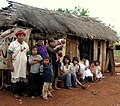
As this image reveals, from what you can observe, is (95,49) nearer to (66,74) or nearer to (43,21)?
(43,21)

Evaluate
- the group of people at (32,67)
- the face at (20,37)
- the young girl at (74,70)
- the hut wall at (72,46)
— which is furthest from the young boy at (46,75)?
the hut wall at (72,46)

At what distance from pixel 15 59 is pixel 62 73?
2.54m

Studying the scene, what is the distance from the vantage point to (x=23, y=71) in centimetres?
749

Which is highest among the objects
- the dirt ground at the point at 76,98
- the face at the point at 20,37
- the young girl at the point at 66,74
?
the face at the point at 20,37

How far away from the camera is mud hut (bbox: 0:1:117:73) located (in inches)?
365

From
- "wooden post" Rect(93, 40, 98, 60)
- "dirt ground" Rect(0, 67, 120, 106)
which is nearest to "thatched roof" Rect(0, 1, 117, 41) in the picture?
"wooden post" Rect(93, 40, 98, 60)

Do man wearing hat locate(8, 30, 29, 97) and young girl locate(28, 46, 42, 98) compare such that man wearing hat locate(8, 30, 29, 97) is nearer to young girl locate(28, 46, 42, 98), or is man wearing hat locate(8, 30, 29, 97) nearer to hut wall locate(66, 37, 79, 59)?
young girl locate(28, 46, 42, 98)

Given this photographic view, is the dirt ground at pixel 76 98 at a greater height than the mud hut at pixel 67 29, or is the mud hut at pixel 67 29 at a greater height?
the mud hut at pixel 67 29

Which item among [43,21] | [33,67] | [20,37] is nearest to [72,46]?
[43,21]

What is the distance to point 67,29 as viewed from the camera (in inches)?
442

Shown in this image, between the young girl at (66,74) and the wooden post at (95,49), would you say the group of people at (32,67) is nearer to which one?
the young girl at (66,74)

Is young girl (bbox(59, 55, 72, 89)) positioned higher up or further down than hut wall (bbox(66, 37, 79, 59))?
further down

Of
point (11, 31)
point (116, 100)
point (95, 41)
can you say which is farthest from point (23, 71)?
point (95, 41)

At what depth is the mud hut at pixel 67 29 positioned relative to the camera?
9.28m
